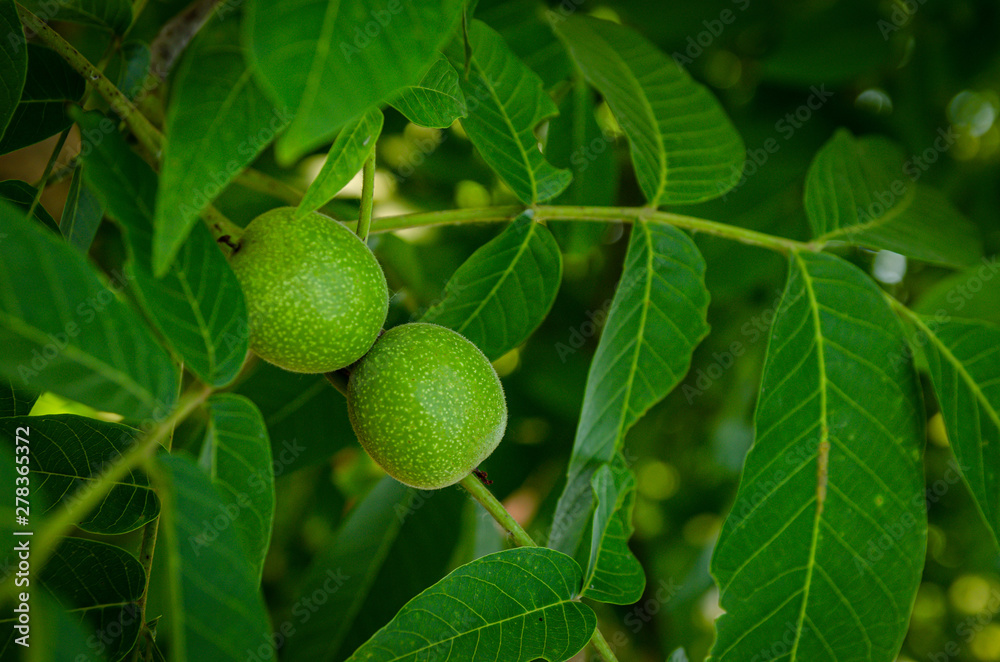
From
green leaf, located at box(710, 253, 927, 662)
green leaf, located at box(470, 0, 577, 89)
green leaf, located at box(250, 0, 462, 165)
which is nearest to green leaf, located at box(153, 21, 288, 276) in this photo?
green leaf, located at box(250, 0, 462, 165)

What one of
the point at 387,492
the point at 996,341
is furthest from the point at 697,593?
the point at 996,341

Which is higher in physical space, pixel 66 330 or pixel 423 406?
pixel 66 330

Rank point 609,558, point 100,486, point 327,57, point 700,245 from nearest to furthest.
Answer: point 327,57 → point 100,486 → point 609,558 → point 700,245

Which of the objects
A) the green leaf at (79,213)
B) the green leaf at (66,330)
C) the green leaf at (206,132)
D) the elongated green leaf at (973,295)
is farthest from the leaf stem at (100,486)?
the elongated green leaf at (973,295)

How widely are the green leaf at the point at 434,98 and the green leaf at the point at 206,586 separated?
377mm

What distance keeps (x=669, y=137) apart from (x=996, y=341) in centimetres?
45

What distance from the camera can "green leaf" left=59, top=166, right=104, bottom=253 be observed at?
0.70 meters

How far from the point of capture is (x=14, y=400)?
2.07 feet

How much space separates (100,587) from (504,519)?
1.25 feet

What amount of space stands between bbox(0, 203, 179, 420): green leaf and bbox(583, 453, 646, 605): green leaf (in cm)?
42

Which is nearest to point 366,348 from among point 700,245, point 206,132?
point 206,132

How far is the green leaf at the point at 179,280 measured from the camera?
1.60ft

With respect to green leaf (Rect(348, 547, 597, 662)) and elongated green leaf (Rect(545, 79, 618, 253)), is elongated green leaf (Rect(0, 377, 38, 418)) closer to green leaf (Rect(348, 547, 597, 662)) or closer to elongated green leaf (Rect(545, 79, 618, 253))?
green leaf (Rect(348, 547, 597, 662))

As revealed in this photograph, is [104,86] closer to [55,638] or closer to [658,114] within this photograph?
[55,638]
